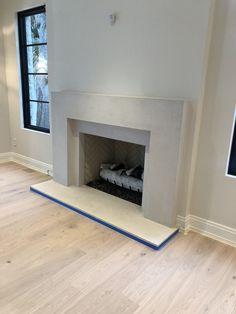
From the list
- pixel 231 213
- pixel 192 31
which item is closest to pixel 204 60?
pixel 192 31

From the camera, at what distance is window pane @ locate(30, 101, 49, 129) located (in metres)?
3.97

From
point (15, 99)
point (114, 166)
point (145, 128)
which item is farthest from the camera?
point (15, 99)

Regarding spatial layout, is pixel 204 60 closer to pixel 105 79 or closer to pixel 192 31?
pixel 192 31

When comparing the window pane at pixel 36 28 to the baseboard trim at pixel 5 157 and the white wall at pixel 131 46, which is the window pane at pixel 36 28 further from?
the baseboard trim at pixel 5 157

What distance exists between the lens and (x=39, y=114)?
4.10 metres

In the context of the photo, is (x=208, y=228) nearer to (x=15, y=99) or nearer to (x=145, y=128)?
(x=145, y=128)

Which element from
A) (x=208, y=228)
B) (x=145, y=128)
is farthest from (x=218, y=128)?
(x=208, y=228)

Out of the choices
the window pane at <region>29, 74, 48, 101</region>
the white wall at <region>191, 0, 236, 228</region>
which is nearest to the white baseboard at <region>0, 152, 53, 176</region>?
the window pane at <region>29, 74, 48, 101</region>

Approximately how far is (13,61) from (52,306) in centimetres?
372

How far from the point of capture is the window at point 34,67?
12.3 feet

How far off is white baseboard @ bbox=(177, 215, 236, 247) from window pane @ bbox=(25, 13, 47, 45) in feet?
10.3

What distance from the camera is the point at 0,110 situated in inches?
171

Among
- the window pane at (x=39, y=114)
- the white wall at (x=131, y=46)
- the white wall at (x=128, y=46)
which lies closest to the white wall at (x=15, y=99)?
the window pane at (x=39, y=114)

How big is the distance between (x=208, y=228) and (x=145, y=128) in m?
1.15
